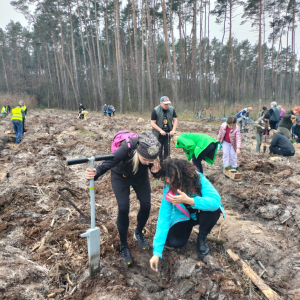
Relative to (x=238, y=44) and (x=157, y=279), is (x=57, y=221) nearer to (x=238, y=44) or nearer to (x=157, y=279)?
(x=157, y=279)

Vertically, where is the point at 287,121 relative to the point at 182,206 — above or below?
above

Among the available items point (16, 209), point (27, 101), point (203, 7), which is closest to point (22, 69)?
point (27, 101)

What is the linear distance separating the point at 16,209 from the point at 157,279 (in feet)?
7.79

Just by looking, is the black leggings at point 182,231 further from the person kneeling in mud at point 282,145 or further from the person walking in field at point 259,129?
the person walking in field at point 259,129

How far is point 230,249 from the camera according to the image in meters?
2.90

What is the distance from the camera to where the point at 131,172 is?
97.3 inches

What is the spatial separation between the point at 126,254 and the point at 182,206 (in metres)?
0.82

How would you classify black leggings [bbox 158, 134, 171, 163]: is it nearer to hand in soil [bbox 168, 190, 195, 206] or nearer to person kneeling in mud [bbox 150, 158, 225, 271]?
person kneeling in mud [bbox 150, 158, 225, 271]

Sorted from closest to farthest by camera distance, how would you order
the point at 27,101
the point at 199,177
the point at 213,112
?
the point at 199,177 < the point at 213,112 < the point at 27,101

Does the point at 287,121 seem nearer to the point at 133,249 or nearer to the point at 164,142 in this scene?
the point at 164,142

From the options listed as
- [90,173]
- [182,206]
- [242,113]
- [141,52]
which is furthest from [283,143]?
[141,52]

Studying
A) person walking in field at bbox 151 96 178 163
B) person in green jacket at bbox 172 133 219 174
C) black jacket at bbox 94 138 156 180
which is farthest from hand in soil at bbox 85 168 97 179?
person walking in field at bbox 151 96 178 163

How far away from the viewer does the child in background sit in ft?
16.8

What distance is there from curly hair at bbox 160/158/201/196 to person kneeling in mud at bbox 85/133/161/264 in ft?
0.45
